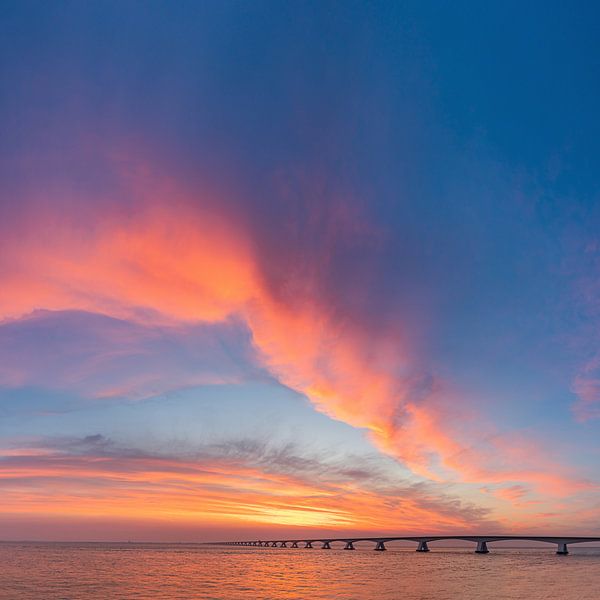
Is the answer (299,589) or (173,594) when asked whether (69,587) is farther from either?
(299,589)

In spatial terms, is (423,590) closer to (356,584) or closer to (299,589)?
(356,584)

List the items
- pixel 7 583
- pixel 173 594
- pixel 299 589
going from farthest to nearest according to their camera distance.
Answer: pixel 7 583
pixel 299 589
pixel 173 594

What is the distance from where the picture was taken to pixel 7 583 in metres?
68.0

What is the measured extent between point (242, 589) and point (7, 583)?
101 ft

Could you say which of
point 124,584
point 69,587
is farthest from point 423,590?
point 69,587

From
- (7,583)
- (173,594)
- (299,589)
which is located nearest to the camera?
(173,594)

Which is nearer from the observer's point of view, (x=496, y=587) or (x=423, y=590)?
(x=423, y=590)

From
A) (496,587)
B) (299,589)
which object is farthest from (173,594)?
(496,587)

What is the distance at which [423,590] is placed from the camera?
63281mm

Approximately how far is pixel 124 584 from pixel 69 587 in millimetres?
7299

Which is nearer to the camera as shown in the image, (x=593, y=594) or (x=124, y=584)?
(x=593, y=594)

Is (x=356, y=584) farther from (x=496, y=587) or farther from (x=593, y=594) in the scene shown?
(x=593, y=594)

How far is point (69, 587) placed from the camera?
63.9 metres

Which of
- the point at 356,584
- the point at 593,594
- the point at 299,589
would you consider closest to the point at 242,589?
the point at 299,589
